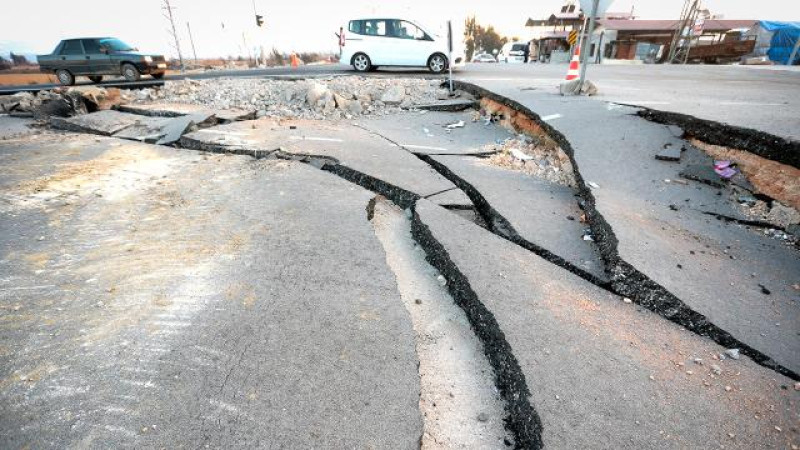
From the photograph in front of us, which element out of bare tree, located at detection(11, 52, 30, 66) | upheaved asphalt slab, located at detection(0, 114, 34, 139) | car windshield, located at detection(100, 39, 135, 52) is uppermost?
bare tree, located at detection(11, 52, 30, 66)

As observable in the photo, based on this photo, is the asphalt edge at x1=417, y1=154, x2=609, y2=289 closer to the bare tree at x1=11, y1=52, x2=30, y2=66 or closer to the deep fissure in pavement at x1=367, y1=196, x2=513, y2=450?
the deep fissure in pavement at x1=367, y1=196, x2=513, y2=450

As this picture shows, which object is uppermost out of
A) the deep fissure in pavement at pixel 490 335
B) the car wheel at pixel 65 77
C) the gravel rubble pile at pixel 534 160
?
the car wheel at pixel 65 77

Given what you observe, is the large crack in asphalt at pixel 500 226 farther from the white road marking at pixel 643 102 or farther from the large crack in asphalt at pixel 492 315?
the white road marking at pixel 643 102

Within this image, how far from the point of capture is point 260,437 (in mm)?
1385

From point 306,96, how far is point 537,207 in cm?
585

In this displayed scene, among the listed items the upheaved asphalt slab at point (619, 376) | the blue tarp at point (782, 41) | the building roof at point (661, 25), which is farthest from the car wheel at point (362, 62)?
the building roof at point (661, 25)

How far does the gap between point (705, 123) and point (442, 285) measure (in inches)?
136

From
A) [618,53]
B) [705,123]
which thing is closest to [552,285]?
[705,123]

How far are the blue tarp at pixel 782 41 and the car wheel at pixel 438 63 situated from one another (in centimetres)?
2398

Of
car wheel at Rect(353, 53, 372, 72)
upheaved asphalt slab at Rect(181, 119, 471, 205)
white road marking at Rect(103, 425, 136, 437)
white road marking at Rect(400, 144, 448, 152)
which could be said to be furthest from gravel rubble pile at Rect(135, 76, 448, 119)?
white road marking at Rect(103, 425, 136, 437)

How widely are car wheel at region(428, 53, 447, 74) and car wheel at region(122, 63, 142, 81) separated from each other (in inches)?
400

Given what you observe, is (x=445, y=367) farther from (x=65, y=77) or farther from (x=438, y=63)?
(x=65, y=77)

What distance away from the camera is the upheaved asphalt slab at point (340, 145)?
144 inches

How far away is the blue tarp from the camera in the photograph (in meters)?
21.8
